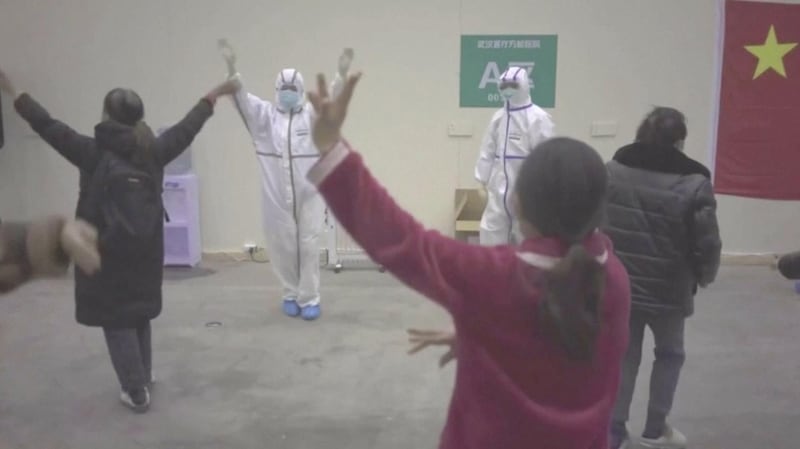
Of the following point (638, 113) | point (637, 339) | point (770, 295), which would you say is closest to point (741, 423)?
point (637, 339)

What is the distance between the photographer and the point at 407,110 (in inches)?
221

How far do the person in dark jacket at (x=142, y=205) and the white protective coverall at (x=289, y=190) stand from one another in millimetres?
1287

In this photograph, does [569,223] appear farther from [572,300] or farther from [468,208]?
[468,208]

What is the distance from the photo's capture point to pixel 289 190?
4324 millimetres

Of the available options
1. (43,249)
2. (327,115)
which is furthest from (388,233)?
(43,249)

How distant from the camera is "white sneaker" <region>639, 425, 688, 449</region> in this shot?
9.15 ft

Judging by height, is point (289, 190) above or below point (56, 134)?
below

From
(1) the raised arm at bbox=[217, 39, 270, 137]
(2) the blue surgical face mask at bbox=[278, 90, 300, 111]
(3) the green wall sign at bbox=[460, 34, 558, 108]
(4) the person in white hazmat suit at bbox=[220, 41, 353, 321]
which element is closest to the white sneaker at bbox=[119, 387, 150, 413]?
(4) the person in white hazmat suit at bbox=[220, 41, 353, 321]

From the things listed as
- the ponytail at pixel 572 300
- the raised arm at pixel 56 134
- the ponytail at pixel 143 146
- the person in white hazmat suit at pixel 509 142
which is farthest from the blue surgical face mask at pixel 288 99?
the ponytail at pixel 572 300

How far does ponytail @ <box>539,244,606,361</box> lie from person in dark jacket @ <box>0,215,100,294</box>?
0.76m

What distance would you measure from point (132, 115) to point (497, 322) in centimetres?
216

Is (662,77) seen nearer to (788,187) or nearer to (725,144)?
(725,144)

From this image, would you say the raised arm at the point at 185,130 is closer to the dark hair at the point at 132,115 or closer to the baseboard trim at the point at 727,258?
Result: the dark hair at the point at 132,115

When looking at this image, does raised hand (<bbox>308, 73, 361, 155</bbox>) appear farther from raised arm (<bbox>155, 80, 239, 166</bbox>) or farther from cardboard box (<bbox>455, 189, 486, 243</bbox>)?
cardboard box (<bbox>455, 189, 486, 243</bbox>)
